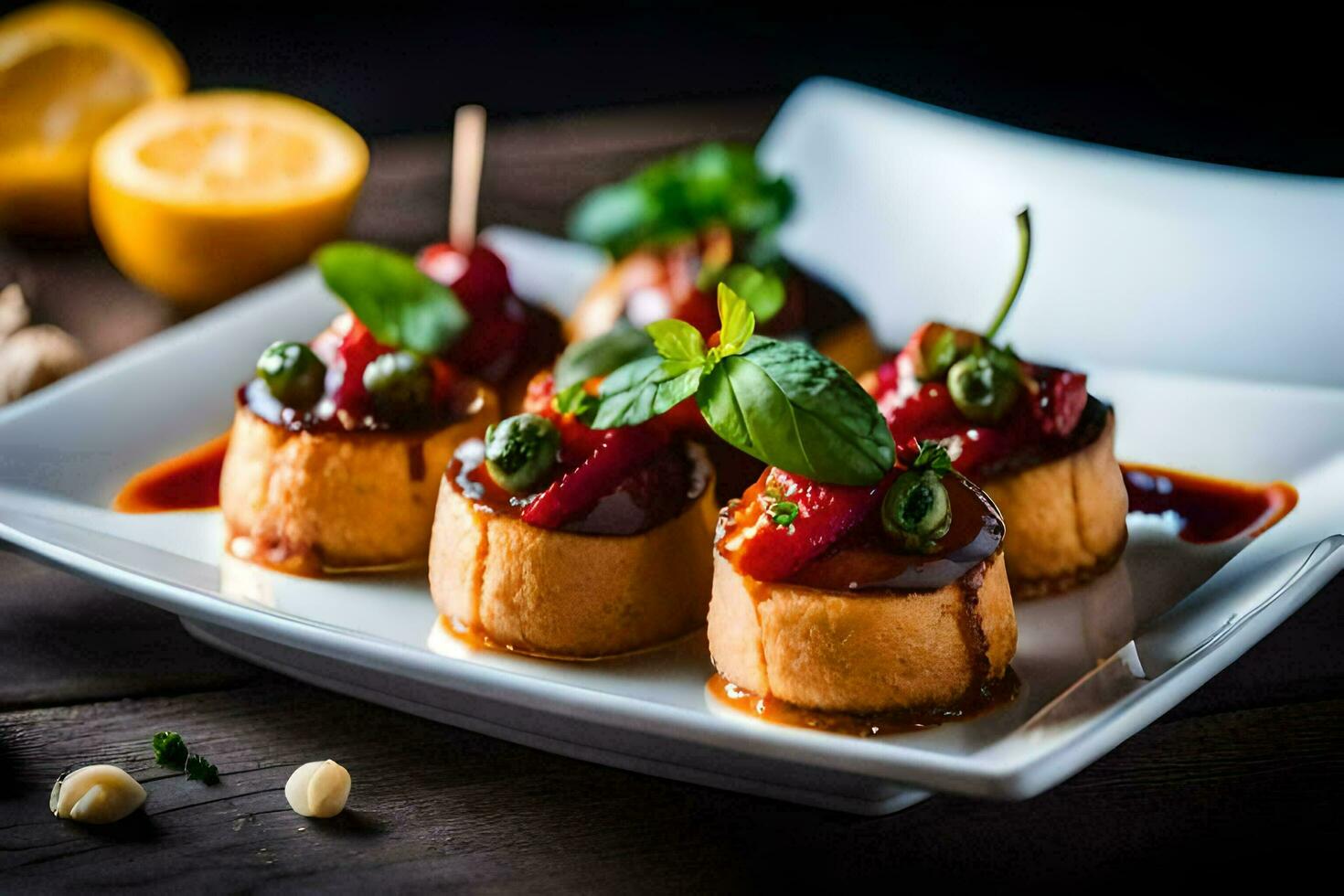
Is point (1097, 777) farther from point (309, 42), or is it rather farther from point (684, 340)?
point (309, 42)

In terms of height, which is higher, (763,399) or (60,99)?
(763,399)

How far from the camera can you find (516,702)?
8.64ft

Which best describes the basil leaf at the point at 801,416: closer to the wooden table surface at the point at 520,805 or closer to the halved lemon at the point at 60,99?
the wooden table surface at the point at 520,805

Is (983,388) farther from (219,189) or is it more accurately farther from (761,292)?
(219,189)

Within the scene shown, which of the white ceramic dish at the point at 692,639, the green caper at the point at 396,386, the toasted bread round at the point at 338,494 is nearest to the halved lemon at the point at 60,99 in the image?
the white ceramic dish at the point at 692,639

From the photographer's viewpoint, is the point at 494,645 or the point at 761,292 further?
the point at 761,292

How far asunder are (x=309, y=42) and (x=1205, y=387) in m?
5.81

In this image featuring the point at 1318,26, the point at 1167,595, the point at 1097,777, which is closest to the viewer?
the point at 1097,777

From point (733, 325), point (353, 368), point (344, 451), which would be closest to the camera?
point (733, 325)

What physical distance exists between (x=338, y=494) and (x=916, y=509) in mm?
1353

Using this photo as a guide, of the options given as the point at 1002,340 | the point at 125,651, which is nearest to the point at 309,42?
the point at 1002,340

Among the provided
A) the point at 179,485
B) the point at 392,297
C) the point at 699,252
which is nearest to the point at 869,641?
the point at 392,297

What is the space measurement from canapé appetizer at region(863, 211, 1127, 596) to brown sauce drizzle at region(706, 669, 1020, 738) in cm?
47

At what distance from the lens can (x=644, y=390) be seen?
2.94 meters
